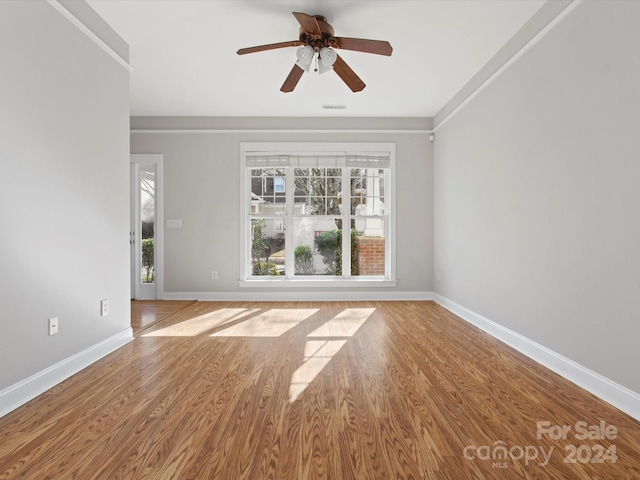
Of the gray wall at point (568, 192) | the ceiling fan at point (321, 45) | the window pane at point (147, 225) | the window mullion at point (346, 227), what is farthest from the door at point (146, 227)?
the gray wall at point (568, 192)

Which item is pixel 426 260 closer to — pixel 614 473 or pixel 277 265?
pixel 277 265

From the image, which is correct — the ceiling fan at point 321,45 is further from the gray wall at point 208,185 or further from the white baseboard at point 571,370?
the white baseboard at point 571,370

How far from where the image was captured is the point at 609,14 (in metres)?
2.14

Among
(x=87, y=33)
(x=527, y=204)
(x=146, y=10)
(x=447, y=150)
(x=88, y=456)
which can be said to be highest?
(x=146, y=10)

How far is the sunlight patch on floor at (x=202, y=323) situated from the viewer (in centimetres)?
363

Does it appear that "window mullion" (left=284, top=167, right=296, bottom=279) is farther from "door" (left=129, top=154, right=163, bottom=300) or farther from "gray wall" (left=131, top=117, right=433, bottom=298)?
"door" (left=129, top=154, right=163, bottom=300)

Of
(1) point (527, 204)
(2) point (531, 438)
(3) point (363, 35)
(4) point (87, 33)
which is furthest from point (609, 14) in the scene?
(4) point (87, 33)

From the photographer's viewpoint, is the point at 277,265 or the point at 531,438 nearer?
the point at 531,438

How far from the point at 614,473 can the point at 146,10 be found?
403 cm

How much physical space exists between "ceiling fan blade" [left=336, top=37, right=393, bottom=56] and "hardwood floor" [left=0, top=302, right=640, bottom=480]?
7.88ft

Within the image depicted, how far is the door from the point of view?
211 inches

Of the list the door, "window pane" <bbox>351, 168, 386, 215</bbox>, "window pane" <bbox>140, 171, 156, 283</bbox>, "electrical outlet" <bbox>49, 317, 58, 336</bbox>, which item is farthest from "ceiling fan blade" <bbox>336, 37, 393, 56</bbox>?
"window pane" <bbox>140, 171, 156, 283</bbox>

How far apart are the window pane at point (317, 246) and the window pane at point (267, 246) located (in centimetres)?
23

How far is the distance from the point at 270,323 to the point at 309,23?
291 centimetres
